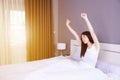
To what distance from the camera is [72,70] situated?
2.53 m

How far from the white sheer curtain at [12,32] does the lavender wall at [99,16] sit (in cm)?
119

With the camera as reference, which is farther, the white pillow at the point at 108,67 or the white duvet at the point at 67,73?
the white pillow at the point at 108,67

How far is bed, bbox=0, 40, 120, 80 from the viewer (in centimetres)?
224

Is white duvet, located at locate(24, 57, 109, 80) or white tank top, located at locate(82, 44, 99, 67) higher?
white tank top, located at locate(82, 44, 99, 67)

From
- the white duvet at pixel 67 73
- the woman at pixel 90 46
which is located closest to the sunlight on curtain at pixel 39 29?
the woman at pixel 90 46

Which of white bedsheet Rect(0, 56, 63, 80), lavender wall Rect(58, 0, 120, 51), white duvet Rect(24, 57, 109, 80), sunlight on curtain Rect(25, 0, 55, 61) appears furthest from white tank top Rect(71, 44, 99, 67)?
sunlight on curtain Rect(25, 0, 55, 61)

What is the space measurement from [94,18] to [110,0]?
51 centimetres

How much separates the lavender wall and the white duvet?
83cm

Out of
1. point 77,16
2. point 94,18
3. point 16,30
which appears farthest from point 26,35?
point 94,18

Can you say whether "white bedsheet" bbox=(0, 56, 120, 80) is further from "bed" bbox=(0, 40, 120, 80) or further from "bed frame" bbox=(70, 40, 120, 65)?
"bed frame" bbox=(70, 40, 120, 65)

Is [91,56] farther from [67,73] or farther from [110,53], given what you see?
[67,73]

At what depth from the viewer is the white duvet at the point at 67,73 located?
2.20 meters

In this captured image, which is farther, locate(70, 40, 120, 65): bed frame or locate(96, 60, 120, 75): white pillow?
locate(70, 40, 120, 65): bed frame

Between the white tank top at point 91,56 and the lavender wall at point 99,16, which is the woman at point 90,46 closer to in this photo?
the white tank top at point 91,56
